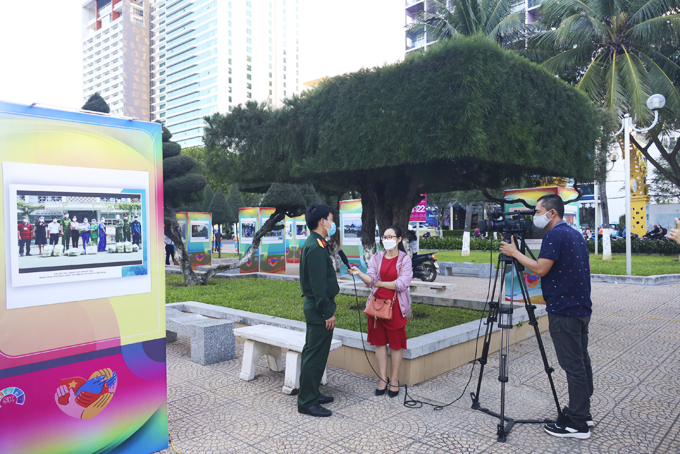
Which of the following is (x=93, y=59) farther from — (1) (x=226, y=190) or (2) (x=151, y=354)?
(2) (x=151, y=354)

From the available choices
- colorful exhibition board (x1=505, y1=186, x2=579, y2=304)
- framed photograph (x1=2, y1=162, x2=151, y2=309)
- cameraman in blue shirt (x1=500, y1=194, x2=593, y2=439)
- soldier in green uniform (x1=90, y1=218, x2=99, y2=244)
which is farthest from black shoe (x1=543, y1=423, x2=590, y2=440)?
colorful exhibition board (x1=505, y1=186, x2=579, y2=304)

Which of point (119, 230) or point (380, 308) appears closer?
point (119, 230)

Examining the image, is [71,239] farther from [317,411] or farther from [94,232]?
[317,411]

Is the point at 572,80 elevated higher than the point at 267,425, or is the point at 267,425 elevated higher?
the point at 572,80

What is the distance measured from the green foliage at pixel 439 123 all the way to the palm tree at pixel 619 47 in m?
11.8

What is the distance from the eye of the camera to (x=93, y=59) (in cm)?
14288

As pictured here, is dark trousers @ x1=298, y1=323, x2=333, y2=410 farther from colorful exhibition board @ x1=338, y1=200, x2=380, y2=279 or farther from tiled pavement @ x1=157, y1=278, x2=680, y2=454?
colorful exhibition board @ x1=338, y1=200, x2=380, y2=279

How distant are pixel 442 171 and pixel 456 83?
183 centimetres

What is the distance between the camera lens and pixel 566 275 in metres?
3.71

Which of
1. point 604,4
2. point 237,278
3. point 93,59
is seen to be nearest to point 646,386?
point 237,278

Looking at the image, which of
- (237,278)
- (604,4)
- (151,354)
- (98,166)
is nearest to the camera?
(98,166)

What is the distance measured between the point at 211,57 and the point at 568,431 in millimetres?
127943

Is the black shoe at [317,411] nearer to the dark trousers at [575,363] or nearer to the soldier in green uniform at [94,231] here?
the dark trousers at [575,363]

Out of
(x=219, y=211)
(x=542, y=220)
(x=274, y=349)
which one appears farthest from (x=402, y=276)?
(x=219, y=211)
